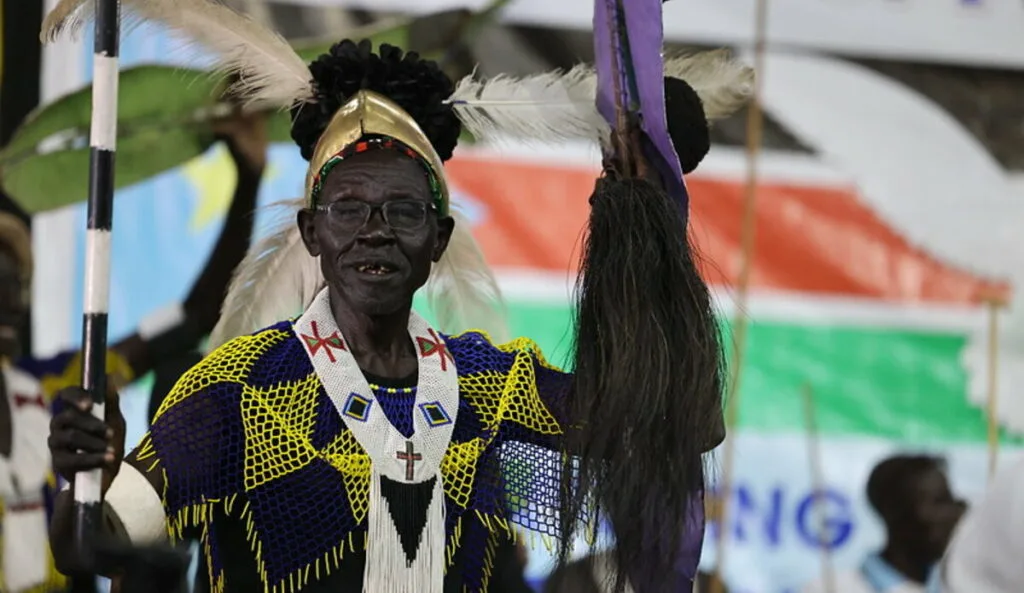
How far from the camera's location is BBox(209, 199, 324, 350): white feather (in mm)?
3250

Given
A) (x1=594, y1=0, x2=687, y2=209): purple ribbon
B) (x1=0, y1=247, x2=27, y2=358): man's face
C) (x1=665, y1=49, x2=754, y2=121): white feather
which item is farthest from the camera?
(x1=0, y1=247, x2=27, y2=358): man's face

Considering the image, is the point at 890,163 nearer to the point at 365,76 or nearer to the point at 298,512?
the point at 365,76

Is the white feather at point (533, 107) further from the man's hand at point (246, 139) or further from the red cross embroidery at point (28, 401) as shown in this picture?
the red cross embroidery at point (28, 401)

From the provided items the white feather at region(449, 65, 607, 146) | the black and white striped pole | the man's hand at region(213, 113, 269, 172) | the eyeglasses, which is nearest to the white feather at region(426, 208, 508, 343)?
the white feather at region(449, 65, 607, 146)

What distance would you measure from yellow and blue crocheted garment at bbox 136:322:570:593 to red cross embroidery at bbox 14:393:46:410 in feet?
8.48

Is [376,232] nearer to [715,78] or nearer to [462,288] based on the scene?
[462,288]

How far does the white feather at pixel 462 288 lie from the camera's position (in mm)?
3391

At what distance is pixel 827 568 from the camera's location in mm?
5438

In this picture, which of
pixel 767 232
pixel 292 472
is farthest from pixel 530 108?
pixel 767 232

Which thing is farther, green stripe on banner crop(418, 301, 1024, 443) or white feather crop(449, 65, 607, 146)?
green stripe on banner crop(418, 301, 1024, 443)

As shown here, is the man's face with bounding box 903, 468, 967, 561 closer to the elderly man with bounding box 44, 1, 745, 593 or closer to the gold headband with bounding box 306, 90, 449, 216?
the elderly man with bounding box 44, 1, 745, 593

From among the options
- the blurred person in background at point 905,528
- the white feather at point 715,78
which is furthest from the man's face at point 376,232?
the blurred person in background at point 905,528

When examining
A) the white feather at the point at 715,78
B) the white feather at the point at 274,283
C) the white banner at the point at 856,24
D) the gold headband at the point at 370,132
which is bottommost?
the white feather at the point at 274,283

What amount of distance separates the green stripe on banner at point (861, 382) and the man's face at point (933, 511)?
0.15 metres
